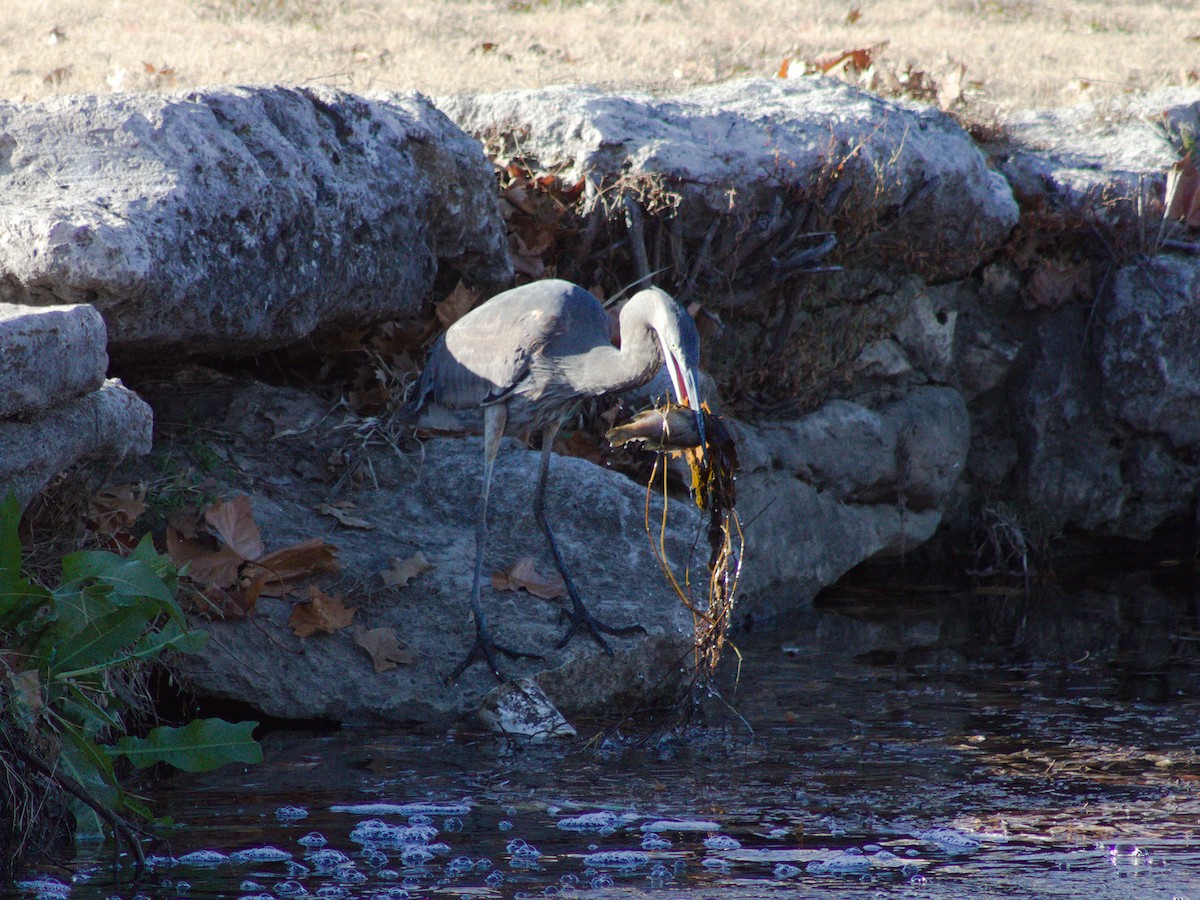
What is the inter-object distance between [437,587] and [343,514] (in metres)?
0.47

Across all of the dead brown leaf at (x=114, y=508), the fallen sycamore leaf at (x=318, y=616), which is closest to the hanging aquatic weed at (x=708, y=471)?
the fallen sycamore leaf at (x=318, y=616)

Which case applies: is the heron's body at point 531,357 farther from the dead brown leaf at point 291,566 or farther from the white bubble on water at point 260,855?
the white bubble on water at point 260,855

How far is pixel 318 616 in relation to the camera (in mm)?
4199

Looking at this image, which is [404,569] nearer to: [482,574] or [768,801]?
[482,574]

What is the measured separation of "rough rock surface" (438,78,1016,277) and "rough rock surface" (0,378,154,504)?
301cm

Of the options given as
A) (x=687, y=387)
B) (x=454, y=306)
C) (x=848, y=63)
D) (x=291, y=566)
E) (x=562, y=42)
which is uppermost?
(x=562, y=42)

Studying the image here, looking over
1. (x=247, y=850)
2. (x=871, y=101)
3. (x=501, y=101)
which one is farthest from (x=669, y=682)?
(x=871, y=101)

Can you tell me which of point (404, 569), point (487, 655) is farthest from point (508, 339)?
point (487, 655)

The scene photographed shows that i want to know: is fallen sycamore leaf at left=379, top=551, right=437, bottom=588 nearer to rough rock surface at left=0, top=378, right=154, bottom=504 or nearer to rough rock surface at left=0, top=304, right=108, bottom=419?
rough rock surface at left=0, top=378, right=154, bottom=504

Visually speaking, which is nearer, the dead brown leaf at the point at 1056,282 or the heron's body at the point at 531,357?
the heron's body at the point at 531,357

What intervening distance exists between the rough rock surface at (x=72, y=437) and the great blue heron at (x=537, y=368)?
1242mm

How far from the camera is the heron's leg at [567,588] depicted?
4457 mm

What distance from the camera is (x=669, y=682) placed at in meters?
4.57

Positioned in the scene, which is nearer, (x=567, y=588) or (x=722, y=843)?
(x=722, y=843)
